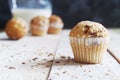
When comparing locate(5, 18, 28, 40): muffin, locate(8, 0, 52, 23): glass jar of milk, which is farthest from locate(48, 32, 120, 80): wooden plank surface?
locate(8, 0, 52, 23): glass jar of milk

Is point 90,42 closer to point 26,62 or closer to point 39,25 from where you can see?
point 26,62

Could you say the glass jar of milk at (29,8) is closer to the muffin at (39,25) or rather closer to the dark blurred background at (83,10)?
the dark blurred background at (83,10)

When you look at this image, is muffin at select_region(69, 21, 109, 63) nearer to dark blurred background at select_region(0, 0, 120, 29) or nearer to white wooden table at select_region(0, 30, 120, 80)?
white wooden table at select_region(0, 30, 120, 80)

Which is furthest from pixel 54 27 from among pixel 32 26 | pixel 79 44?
pixel 79 44

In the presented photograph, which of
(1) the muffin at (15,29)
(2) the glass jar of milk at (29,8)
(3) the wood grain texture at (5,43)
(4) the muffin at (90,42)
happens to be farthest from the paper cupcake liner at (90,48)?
(2) the glass jar of milk at (29,8)

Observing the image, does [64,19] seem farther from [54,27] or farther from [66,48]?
[66,48]

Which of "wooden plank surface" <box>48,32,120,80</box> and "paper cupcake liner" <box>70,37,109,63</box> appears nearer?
"wooden plank surface" <box>48,32,120,80</box>
